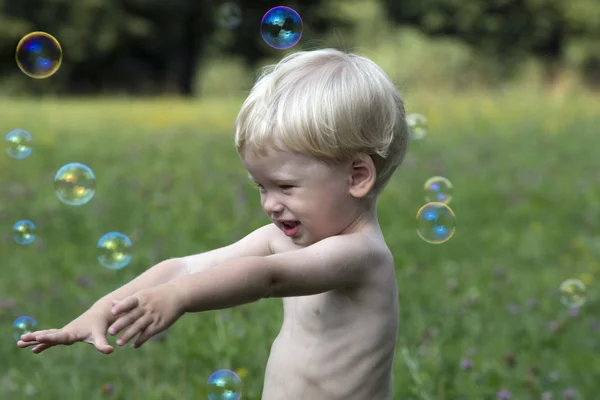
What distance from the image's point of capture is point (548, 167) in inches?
358

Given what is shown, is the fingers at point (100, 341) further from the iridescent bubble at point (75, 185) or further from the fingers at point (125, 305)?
the iridescent bubble at point (75, 185)

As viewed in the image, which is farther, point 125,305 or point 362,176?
point 362,176

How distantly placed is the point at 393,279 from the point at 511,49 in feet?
131

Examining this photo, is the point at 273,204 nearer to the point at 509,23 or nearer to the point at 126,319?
the point at 126,319

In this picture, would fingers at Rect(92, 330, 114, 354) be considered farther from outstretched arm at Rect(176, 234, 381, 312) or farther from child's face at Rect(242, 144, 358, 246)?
child's face at Rect(242, 144, 358, 246)

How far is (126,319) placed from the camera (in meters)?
1.68

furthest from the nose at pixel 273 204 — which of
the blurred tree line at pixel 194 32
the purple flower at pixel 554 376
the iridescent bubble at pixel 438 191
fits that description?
the blurred tree line at pixel 194 32

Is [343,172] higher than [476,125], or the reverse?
[343,172]

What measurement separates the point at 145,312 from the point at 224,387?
1.06 meters

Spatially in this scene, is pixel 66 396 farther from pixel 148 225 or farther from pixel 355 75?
pixel 148 225

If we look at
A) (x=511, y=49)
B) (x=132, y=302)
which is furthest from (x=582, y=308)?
(x=511, y=49)

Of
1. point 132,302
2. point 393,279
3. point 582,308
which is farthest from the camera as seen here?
point 582,308

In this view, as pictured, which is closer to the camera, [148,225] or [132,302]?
[132,302]

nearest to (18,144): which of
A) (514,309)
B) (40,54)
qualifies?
(40,54)
